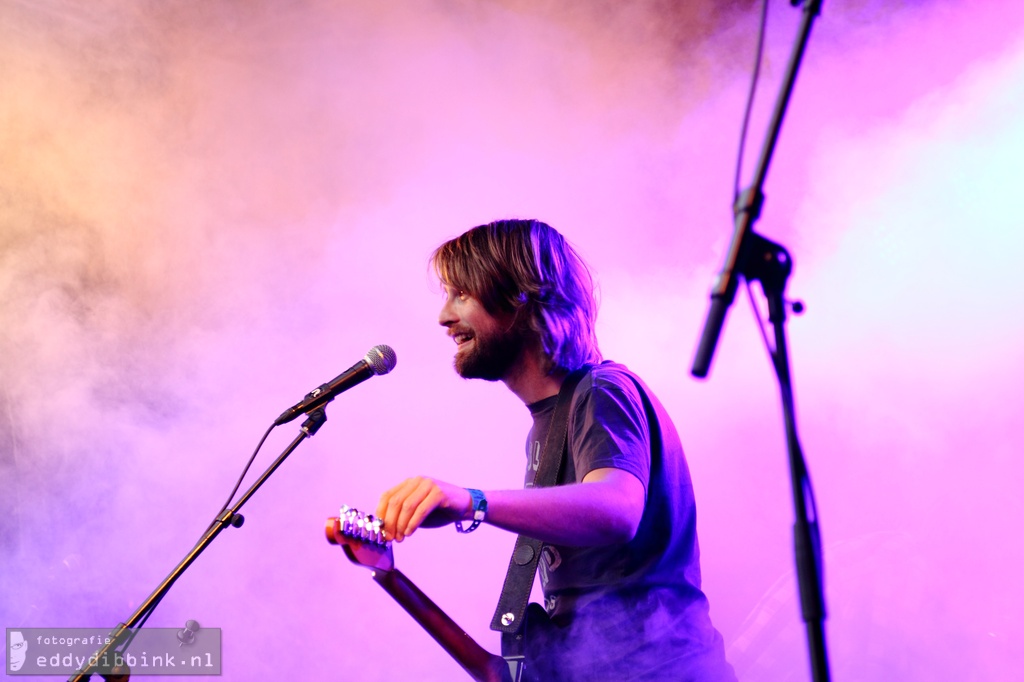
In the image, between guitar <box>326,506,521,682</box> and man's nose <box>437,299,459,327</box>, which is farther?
man's nose <box>437,299,459,327</box>

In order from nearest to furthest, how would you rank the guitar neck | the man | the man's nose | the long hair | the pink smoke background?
the man
the guitar neck
the long hair
the man's nose
the pink smoke background

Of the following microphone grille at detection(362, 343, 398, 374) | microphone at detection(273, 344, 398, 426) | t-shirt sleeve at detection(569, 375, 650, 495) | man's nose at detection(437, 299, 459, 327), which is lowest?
t-shirt sleeve at detection(569, 375, 650, 495)

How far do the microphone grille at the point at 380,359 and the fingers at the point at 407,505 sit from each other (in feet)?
2.62

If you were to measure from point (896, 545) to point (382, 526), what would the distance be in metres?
2.12

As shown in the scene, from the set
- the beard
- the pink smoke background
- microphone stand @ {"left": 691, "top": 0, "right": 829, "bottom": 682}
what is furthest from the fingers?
the pink smoke background

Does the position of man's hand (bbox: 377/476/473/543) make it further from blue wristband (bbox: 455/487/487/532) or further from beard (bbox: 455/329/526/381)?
beard (bbox: 455/329/526/381)

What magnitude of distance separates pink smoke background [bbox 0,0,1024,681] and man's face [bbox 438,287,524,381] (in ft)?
3.19

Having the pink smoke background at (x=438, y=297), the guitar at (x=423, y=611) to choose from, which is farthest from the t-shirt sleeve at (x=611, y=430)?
the pink smoke background at (x=438, y=297)

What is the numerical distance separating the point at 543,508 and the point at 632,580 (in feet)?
1.74

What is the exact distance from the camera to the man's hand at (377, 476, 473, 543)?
1609mm

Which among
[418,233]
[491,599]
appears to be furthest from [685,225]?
[491,599]

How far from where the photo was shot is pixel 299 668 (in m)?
3.54

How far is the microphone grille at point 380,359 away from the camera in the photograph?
2410mm

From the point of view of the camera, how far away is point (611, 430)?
6.86 feet
